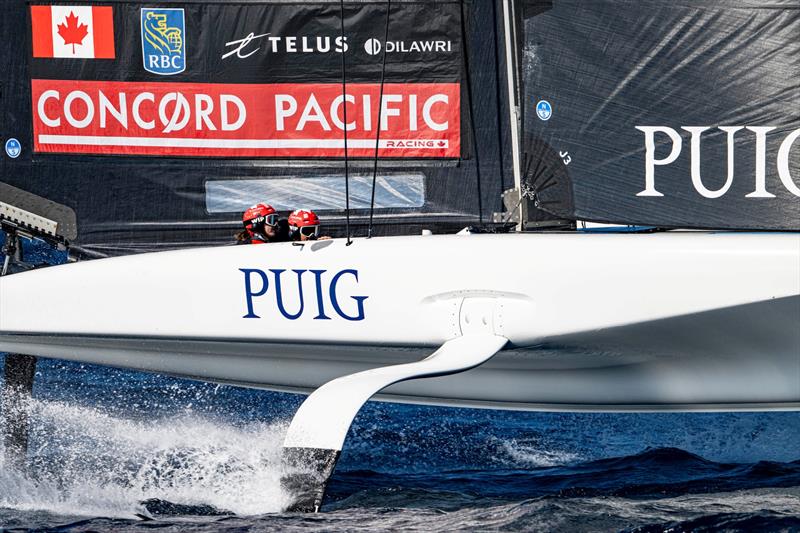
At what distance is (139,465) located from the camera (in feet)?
15.6

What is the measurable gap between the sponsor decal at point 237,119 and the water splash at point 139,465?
1.20 meters

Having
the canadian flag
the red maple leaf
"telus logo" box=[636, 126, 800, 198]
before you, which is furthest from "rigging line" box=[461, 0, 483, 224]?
the red maple leaf

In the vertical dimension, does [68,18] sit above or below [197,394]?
above

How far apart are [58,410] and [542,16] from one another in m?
2.73

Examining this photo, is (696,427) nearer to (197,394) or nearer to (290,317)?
(290,317)

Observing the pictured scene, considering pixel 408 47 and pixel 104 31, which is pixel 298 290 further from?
pixel 104 31

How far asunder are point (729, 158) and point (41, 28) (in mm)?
2935

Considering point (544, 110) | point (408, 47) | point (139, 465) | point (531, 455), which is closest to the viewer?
point (544, 110)

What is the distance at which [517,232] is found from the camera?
4.27 m

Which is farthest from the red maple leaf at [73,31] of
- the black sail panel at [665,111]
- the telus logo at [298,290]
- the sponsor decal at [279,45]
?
the black sail panel at [665,111]

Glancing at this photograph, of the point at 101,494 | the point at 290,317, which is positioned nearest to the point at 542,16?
the point at 290,317

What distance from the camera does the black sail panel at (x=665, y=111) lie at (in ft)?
13.7

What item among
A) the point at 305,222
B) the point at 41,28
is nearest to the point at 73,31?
the point at 41,28

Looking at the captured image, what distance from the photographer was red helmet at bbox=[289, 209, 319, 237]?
15.9 feet
